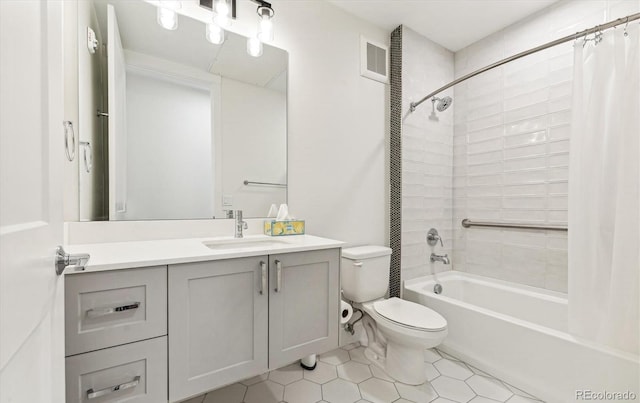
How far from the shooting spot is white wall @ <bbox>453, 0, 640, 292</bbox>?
193 cm

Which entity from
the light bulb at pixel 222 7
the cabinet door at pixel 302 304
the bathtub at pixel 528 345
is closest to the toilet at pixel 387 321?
the cabinet door at pixel 302 304

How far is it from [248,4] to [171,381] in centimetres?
192

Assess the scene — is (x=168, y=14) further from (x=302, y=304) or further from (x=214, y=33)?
(x=302, y=304)

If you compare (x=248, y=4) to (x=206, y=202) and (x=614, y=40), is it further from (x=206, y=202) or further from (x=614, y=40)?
(x=614, y=40)

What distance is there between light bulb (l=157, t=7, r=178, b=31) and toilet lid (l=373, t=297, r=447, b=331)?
197 cm

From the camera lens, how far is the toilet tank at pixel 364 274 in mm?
1806

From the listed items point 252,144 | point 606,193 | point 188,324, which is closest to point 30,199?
point 188,324

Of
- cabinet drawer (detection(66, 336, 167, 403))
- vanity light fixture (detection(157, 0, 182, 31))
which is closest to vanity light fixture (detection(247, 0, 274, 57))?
vanity light fixture (detection(157, 0, 182, 31))

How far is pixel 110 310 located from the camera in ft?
2.85

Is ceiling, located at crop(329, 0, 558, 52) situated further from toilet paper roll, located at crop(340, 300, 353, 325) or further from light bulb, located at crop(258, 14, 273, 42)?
toilet paper roll, located at crop(340, 300, 353, 325)

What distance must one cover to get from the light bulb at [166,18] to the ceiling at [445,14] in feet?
3.54

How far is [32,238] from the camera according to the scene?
459 millimetres

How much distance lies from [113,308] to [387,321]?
135cm

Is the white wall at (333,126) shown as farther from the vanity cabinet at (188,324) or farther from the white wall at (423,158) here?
the vanity cabinet at (188,324)
